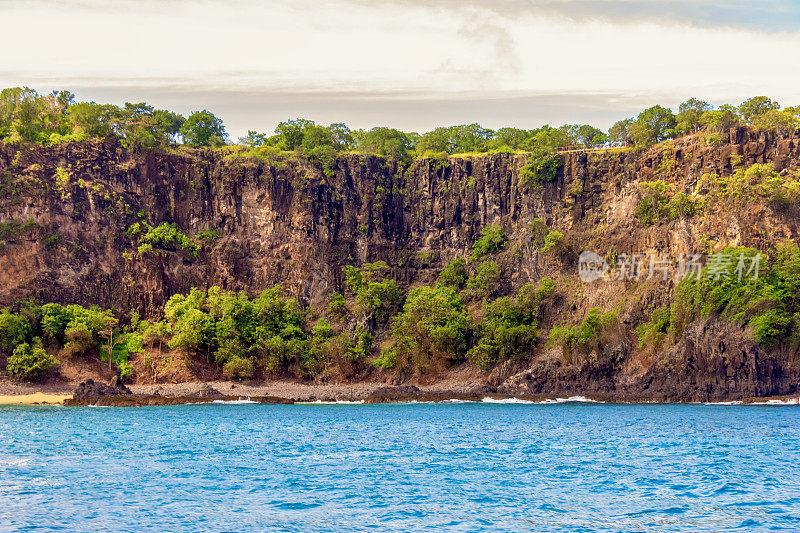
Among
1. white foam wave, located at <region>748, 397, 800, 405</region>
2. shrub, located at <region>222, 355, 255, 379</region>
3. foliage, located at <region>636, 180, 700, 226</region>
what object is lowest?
shrub, located at <region>222, 355, 255, 379</region>

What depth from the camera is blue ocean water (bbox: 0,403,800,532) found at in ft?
81.7

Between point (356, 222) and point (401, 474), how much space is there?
83093 mm

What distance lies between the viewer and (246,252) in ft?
364

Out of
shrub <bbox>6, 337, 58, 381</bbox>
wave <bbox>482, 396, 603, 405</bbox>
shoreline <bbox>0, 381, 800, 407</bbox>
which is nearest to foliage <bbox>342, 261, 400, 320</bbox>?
shoreline <bbox>0, 381, 800, 407</bbox>

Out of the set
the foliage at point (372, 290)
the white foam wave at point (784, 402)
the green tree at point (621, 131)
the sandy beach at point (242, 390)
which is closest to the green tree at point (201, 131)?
the foliage at point (372, 290)

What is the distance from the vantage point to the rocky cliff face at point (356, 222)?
93.2 meters

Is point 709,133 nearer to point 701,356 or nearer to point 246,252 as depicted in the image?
point 701,356

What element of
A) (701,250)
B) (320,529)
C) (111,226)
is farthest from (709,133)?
(320,529)

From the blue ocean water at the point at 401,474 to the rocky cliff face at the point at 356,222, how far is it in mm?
37647

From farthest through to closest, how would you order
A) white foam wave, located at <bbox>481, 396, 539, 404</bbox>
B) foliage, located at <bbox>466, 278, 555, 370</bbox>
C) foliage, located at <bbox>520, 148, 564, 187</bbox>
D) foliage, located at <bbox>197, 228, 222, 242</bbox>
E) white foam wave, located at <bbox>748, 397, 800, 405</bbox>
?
foliage, located at <bbox>520, 148, 564, 187</bbox>
foliage, located at <bbox>197, 228, 222, 242</bbox>
foliage, located at <bbox>466, 278, 555, 370</bbox>
white foam wave, located at <bbox>481, 396, 539, 404</bbox>
white foam wave, located at <bbox>748, 397, 800, 405</bbox>

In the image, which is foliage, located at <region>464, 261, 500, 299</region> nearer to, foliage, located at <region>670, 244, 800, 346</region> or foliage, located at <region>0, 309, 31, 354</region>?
foliage, located at <region>670, 244, 800, 346</region>

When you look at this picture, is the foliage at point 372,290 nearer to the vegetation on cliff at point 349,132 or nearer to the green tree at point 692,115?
the vegetation on cliff at point 349,132

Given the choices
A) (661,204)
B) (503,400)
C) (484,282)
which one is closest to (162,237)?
(484,282)

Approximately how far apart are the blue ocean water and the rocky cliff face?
3765 centimetres
